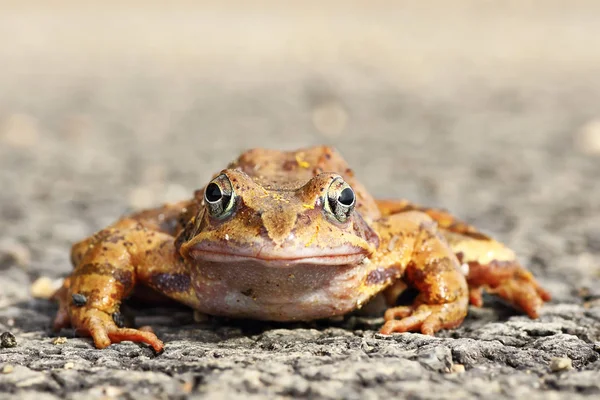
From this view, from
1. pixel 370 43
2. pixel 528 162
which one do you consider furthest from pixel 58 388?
pixel 370 43

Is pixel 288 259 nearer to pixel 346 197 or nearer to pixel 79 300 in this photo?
pixel 346 197

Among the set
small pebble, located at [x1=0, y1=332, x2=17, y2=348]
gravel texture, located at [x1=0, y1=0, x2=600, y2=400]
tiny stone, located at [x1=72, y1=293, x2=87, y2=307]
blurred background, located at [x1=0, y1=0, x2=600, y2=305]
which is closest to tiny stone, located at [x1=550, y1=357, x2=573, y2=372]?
gravel texture, located at [x1=0, y1=0, x2=600, y2=400]

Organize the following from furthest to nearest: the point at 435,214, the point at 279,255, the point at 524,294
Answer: the point at 435,214 → the point at 524,294 → the point at 279,255

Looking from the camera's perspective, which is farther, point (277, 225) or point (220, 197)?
point (220, 197)

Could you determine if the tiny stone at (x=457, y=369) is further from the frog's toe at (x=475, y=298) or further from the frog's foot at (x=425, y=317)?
the frog's toe at (x=475, y=298)

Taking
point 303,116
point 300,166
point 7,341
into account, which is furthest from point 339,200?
point 303,116

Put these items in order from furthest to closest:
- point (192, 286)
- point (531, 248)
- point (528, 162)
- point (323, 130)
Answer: point (323, 130), point (528, 162), point (531, 248), point (192, 286)

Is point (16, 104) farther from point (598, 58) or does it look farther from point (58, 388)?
point (598, 58)
